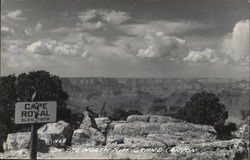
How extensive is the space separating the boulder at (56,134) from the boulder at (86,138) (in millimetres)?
438

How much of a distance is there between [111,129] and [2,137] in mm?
6172

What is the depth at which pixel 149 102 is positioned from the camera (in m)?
124

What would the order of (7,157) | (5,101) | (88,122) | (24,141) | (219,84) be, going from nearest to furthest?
(7,157) < (24,141) < (88,122) < (5,101) < (219,84)

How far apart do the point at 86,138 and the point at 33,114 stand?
6.48 meters

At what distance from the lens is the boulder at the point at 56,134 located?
15.5 meters

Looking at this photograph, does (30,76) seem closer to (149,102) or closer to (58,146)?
(58,146)

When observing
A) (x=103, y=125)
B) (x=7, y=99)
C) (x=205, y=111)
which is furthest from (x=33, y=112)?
(x=205, y=111)

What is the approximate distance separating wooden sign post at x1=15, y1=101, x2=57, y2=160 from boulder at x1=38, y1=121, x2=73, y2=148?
5313 millimetres

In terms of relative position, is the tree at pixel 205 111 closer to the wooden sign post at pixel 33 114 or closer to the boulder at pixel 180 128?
the boulder at pixel 180 128

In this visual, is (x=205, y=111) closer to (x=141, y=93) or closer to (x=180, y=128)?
(x=180, y=128)

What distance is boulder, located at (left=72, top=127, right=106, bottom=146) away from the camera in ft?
53.2

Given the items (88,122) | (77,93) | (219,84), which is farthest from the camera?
(77,93)

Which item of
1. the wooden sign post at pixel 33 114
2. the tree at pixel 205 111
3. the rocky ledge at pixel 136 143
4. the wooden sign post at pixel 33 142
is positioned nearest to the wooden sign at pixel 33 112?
the wooden sign post at pixel 33 114

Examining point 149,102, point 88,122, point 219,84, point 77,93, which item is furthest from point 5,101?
point 149,102
